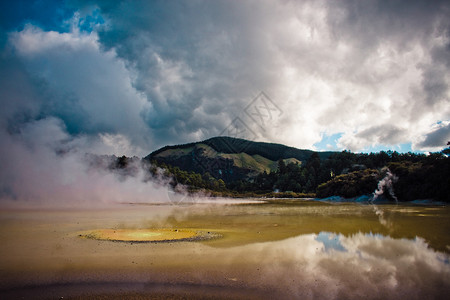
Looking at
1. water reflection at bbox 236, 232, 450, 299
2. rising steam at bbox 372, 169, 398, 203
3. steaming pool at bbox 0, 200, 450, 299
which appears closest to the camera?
water reflection at bbox 236, 232, 450, 299

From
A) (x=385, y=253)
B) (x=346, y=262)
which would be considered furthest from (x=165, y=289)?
(x=385, y=253)

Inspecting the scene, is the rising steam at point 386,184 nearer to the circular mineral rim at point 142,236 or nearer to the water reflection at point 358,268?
the water reflection at point 358,268

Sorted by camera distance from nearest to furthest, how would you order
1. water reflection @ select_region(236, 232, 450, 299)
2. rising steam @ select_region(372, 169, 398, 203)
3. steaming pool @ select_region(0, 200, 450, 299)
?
water reflection @ select_region(236, 232, 450, 299) < steaming pool @ select_region(0, 200, 450, 299) < rising steam @ select_region(372, 169, 398, 203)

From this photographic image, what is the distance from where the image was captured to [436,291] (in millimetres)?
10008

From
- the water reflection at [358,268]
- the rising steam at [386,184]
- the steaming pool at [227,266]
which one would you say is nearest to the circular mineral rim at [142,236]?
the steaming pool at [227,266]

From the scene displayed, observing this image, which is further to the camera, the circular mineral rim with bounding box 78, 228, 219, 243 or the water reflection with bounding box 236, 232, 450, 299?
the circular mineral rim with bounding box 78, 228, 219, 243

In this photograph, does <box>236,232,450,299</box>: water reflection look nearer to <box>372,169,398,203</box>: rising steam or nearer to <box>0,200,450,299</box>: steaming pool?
<box>0,200,450,299</box>: steaming pool

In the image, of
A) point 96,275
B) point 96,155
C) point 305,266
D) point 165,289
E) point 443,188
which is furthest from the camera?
point 96,155

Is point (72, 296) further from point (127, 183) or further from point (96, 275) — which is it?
point (127, 183)

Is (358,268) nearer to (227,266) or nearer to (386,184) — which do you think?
(227,266)

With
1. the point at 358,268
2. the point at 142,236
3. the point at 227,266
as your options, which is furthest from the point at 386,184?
the point at 227,266

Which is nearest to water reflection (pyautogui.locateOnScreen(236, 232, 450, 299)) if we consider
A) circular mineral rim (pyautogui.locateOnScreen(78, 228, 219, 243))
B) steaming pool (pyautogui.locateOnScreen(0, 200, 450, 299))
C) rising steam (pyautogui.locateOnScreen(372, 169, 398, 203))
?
steaming pool (pyautogui.locateOnScreen(0, 200, 450, 299))

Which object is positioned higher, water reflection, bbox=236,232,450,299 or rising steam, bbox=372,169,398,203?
rising steam, bbox=372,169,398,203

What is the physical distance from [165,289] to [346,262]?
372 inches
